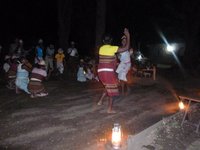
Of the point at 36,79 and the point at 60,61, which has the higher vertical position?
the point at 60,61

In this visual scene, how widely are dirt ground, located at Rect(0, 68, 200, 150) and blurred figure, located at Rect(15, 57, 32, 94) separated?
1.13 feet

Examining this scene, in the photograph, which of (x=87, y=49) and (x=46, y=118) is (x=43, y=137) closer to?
(x=46, y=118)

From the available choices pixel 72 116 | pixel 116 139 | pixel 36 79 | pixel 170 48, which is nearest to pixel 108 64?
pixel 72 116

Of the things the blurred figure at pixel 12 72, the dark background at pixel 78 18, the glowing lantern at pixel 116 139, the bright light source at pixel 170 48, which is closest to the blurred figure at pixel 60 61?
the blurred figure at pixel 12 72

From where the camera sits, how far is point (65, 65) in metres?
18.7

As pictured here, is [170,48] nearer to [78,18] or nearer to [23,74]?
[78,18]

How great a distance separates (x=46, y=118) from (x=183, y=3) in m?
18.5

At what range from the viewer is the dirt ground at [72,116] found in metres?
7.29

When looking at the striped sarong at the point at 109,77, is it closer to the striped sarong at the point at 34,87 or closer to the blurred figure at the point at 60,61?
the striped sarong at the point at 34,87

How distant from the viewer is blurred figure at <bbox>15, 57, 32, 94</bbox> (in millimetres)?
11523

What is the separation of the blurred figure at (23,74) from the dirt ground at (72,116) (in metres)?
0.35

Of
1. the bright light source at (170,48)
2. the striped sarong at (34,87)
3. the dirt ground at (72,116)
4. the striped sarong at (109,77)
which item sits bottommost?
the dirt ground at (72,116)

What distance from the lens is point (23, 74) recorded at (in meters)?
11.7

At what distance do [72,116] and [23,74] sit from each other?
3.30 meters
